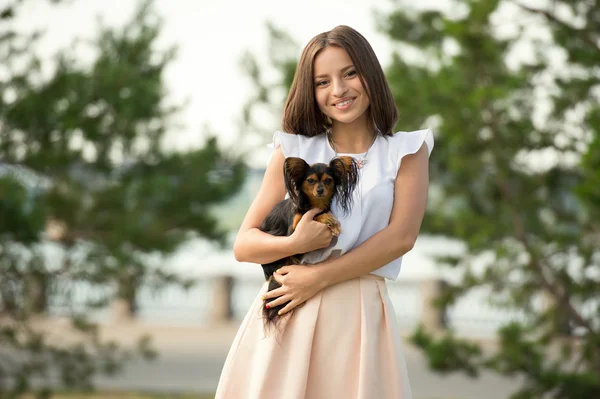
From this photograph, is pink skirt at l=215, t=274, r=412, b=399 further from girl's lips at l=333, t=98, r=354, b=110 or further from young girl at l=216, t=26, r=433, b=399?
girl's lips at l=333, t=98, r=354, b=110

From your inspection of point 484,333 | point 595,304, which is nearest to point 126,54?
point 595,304

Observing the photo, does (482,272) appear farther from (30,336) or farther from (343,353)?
(343,353)

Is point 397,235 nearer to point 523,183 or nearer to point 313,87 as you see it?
point 313,87

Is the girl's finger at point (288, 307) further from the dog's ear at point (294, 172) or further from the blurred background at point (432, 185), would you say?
the blurred background at point (432, 185)

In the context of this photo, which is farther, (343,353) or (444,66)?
(444,66)

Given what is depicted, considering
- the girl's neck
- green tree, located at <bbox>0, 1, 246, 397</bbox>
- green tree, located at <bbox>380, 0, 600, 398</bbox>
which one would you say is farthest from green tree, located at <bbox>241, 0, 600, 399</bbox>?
the girl's neck

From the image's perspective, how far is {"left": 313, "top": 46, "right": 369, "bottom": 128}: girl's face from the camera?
212cm

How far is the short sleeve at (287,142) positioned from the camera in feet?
7.01

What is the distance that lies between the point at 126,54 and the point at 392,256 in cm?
602

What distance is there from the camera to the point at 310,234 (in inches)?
77.0

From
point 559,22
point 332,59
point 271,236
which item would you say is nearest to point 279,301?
point 271,236

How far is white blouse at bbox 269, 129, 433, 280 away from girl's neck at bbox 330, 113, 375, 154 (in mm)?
27

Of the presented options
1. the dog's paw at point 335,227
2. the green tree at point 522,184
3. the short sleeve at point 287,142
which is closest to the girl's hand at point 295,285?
→ the dog's paw at point 335,227

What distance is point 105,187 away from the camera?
7.12m
